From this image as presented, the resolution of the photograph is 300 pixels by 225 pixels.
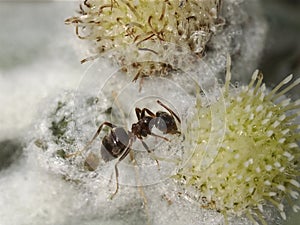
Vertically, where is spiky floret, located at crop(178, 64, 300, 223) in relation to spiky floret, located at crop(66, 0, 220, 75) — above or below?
below

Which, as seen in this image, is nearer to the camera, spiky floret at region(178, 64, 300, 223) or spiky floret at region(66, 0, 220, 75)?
spiky floret at region(178, 64, 300, 223)

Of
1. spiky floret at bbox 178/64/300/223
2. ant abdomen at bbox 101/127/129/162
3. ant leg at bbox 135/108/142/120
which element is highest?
ant leg at bbox 135/108/142/120

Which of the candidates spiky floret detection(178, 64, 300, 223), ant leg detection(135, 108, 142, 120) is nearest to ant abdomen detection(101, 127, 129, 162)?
ant leg detection(135, 108, 142, 120)

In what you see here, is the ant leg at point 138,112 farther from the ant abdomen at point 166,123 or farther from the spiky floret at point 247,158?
the spiky floret at point 247,158

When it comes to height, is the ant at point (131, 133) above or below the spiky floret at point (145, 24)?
below

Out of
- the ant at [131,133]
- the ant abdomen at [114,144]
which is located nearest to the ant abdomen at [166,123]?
the ant at [131,133]

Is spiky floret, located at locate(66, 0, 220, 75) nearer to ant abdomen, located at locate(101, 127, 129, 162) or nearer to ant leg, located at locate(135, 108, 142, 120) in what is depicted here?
ant leg, located at locate(135, 108, 142, 120)
